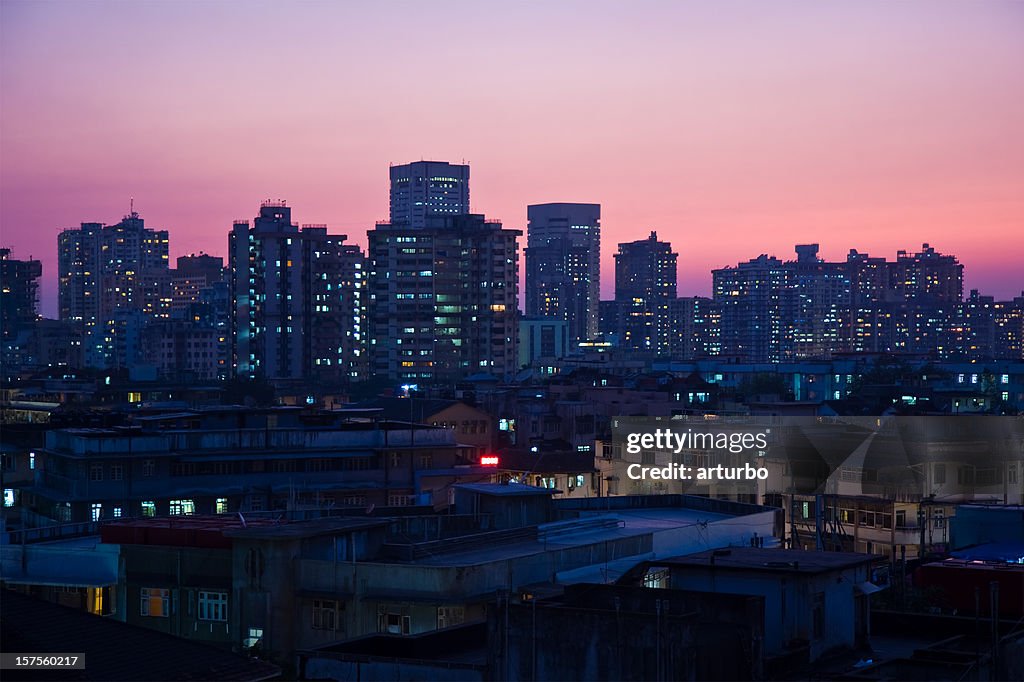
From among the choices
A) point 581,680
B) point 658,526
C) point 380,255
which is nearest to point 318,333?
point 380,255

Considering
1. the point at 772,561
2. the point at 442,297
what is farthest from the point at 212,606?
the point at 442,297

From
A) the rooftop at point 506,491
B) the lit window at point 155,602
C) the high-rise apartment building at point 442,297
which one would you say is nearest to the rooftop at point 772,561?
the rooftop at point 506,491

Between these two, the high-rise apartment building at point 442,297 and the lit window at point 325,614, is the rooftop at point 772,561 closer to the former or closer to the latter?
the lit window at point 325,614

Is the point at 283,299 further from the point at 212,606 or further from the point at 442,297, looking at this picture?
the point at 212,606

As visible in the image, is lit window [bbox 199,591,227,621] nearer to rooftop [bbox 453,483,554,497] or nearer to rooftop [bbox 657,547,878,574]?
rooftop [bbox 453,483,554,497]

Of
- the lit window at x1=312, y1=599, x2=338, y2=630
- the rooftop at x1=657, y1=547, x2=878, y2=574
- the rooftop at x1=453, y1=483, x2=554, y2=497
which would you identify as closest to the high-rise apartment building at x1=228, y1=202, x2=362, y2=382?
the rooftop at x1=453, y1=483, x2=554, y2=497
